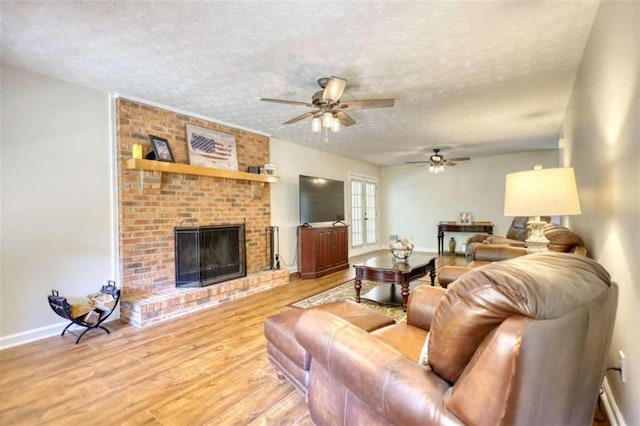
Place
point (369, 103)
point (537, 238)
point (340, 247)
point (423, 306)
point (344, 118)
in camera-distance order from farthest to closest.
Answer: point (340, 247), point (344, 118), point (369, 103), point (537, 238), point (423, 306)

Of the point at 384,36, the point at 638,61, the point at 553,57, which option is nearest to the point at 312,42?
the point at 384,36

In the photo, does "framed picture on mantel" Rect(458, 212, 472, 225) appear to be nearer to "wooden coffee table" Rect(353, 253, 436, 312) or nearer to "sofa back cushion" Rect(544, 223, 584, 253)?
"wooden coffee table" Rect(353, 253, 436, 312)

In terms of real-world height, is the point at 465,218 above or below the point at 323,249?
above

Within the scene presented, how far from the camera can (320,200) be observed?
5.71m

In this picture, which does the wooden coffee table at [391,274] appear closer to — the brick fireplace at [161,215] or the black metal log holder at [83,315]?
the brick fireplace at [161,215]

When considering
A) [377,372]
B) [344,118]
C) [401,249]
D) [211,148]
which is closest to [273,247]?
[211,148]

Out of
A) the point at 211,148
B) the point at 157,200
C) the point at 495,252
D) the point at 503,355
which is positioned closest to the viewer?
the point at 503,355

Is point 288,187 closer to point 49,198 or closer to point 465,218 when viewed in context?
point 49,198

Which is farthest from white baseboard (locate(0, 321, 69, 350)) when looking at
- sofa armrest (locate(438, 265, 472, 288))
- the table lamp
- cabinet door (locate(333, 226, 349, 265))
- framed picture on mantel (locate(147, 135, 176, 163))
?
the table lamp

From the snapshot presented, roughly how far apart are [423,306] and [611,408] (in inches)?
42.8

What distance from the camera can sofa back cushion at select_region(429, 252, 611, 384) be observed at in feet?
2.63

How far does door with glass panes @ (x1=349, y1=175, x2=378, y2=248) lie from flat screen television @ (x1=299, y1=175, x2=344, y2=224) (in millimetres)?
1414

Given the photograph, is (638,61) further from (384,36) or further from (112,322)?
(112,322)

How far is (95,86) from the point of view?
3.12m
